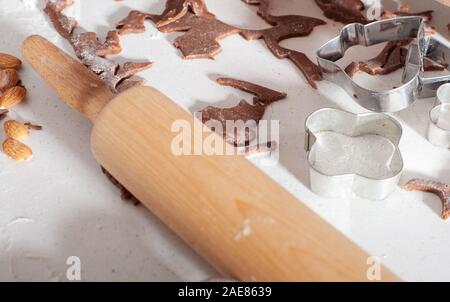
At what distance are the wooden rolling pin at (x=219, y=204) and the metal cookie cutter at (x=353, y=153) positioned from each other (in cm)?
14

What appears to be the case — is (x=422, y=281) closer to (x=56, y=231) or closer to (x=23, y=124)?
(x=56, y=231)

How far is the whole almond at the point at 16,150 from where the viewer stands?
3.19ft

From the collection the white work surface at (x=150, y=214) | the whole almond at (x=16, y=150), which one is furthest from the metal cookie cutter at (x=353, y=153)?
the whole almond at (x=16, y=150)

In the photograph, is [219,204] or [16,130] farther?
[16,130]

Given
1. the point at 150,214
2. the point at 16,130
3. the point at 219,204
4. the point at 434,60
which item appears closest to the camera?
the point at 219,204

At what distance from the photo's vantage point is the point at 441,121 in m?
0.99

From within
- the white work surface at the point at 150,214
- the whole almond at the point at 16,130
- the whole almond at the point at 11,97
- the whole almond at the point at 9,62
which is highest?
the whole almond at the point at 9,62

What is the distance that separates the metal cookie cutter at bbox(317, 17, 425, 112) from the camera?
996mm

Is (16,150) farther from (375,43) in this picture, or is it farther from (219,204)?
(375,43)

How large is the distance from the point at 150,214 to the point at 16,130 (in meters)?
0.29

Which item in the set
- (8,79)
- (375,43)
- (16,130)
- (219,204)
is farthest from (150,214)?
(375,43)

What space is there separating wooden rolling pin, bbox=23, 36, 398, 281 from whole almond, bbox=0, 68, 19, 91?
1.00 ft

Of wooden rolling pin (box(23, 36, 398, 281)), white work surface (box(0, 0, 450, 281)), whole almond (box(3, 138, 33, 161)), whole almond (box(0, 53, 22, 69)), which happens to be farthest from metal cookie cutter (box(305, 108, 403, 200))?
whole almond (box(0, 53, 22, 69))

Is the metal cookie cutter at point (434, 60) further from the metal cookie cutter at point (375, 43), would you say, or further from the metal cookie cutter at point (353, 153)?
the metal cookie cutter at point (353, 153)
